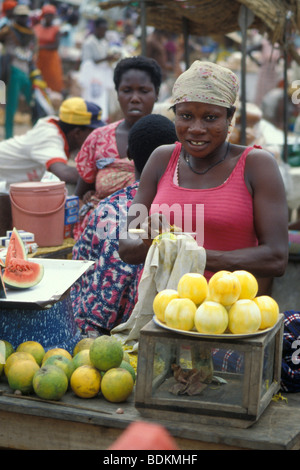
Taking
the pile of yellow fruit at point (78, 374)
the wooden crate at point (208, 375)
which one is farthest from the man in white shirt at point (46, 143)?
the wooden crate at point (208, 375)

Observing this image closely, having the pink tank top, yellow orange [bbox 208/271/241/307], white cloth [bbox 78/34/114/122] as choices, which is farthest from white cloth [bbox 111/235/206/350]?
white cloth [bbox 78/34/114/122]

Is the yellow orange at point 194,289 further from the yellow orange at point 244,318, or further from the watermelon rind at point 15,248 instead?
the watermelon rind at point 15,248

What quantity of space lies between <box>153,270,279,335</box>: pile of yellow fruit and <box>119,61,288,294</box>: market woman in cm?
33

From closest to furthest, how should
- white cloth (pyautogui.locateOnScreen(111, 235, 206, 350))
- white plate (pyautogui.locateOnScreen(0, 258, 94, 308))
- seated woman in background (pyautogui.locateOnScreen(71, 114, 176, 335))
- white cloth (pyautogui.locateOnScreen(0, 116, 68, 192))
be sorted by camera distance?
white cloth (pyautogui.locateOnScreen(111, 235, 206, 350)) < white plate (pyautogui.locateOnScreen(0, 258, 94, 308)) < seated woman in background (pyautogui.locateOnScreen(71, 114, 176, 335)) < white cloth (pyautogui.locateOnScreen(0, 116, 68, 192))

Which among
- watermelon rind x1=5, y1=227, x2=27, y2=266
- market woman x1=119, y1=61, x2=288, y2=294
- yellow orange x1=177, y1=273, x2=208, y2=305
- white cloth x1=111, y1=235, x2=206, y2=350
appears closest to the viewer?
yellow orange x1=177, y1=273, x2=208, y2=305

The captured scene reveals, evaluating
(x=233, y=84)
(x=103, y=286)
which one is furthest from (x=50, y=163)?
(x=233, y=84)

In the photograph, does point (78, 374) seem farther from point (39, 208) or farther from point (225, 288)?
point (39, 208)

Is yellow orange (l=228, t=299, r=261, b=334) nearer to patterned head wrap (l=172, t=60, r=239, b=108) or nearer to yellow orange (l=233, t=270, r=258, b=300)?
yellow orange (l=233, t=270, r=258, b=300)

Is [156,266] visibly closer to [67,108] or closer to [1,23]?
[67,108]

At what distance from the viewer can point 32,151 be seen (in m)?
5.56

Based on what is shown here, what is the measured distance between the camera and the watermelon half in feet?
9.81

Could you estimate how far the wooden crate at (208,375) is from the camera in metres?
2.14

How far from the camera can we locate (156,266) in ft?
8.39

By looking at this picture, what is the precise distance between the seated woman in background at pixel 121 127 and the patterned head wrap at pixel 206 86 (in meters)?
1.86
